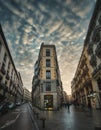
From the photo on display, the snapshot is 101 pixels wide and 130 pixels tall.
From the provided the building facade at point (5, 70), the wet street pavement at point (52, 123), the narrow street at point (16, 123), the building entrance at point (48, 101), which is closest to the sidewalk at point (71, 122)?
the wet street pavement at point (52, 123)

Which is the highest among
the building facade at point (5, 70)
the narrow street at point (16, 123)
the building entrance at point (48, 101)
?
the building facade at point (5, 70)

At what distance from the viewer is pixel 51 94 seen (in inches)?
1297

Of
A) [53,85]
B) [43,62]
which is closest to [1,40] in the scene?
[43,62]

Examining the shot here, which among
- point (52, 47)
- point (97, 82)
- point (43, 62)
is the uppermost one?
point (52, 47)

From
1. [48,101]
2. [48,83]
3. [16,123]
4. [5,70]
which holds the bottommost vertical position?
[16,123]

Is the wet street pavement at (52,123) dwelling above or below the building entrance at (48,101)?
below

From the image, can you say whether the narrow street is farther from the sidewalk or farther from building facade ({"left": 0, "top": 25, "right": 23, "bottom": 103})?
building facade ({"left": 0, "top": 25, "right": 23, "bottom": 103})

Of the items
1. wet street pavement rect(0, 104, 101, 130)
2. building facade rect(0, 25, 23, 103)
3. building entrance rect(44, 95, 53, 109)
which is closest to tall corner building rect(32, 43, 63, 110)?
building entrance rect(44, 95, 53, 109)

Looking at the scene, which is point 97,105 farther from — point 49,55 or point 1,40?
point 1,40

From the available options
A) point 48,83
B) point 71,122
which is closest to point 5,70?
point 48,83

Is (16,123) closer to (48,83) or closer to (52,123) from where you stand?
(52,123)

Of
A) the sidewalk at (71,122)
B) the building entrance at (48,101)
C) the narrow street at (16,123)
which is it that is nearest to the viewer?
the sidewalk at (71,122)

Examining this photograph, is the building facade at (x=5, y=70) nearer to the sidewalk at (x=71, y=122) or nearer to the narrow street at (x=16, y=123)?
the narrow street at (x=16, y=123)

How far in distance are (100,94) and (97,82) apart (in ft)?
10.1
